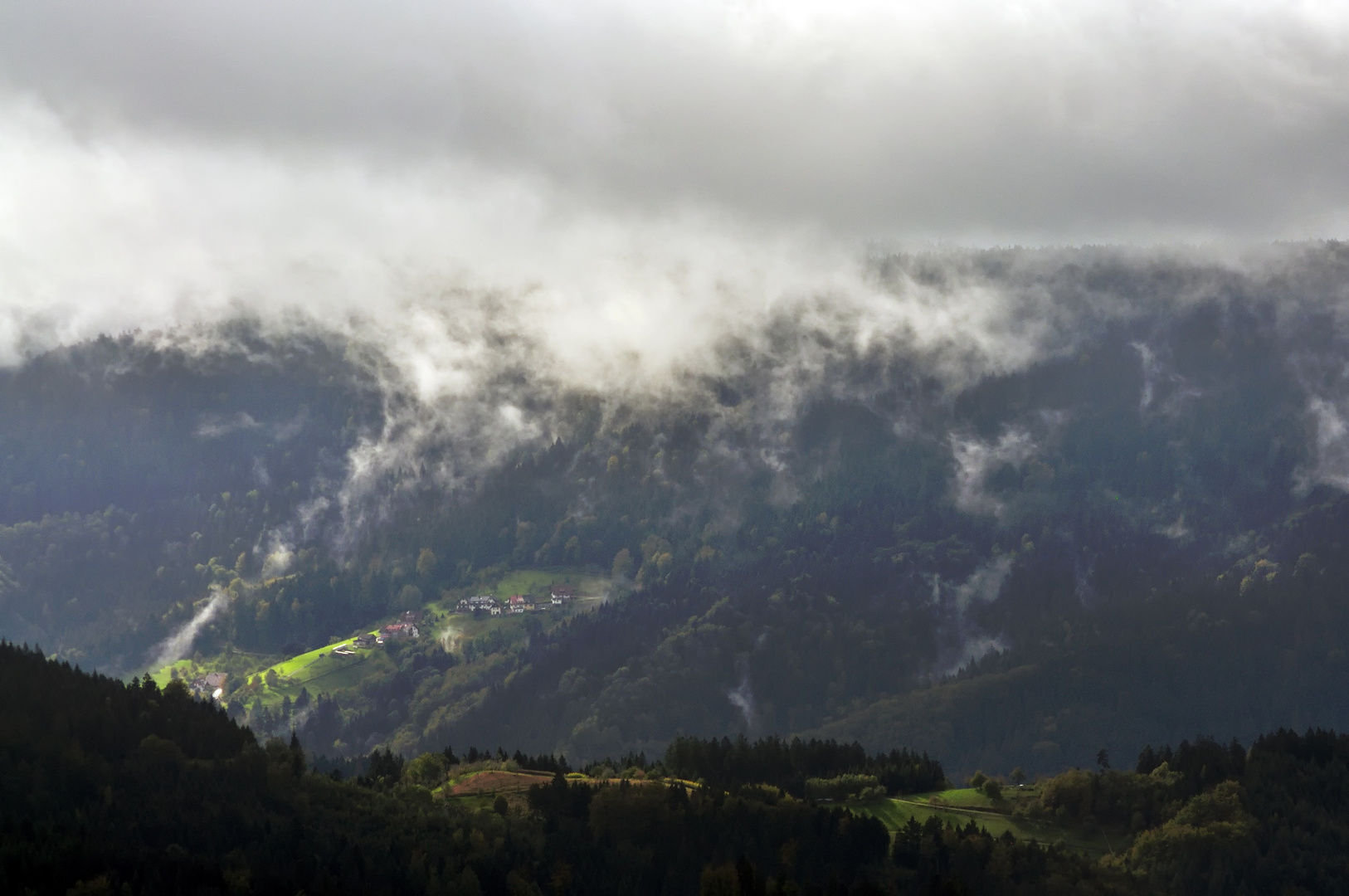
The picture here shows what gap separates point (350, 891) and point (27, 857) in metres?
37.3

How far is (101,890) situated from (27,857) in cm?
964

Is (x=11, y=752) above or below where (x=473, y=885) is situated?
above

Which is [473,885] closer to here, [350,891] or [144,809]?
[350,891]

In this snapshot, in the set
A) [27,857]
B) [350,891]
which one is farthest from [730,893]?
[27,857]

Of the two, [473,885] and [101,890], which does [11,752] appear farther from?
[473,885]

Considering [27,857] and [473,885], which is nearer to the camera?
→ [27,857]

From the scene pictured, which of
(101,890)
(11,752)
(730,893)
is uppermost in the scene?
(11,752)

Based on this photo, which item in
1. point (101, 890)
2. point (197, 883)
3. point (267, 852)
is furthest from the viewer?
point (267, 852)

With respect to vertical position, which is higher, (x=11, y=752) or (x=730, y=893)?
(x=11, y=752)

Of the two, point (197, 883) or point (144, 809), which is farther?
point (144, 809)

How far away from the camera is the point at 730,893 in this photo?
19875 centimetres

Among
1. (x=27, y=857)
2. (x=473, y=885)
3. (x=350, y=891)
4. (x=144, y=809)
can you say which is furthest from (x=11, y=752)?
(x=473, y=885)

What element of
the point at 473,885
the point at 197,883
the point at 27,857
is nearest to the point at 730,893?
the point at 473,885

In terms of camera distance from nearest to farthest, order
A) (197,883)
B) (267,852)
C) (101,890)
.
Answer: (101,890) → (197,883) → (267,852)
